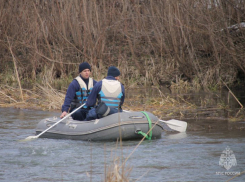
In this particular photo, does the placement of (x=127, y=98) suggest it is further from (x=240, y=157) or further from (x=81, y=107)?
(x=240, y=157)

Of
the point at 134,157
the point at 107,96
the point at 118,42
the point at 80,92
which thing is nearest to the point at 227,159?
the point at 134,157

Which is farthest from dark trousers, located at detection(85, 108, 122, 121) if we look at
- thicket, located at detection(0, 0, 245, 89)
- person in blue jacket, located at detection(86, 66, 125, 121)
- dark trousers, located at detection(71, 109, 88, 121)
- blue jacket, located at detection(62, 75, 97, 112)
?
thicket, located at detection(0, 0, 245, 89)

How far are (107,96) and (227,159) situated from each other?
2.56m

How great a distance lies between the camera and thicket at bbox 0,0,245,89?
59.4 feet

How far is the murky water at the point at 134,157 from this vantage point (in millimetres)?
7113

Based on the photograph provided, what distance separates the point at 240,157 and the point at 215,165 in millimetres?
627

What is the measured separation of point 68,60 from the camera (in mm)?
20953

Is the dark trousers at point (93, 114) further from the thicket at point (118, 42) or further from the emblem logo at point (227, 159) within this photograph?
the thicket at point (118, 42)

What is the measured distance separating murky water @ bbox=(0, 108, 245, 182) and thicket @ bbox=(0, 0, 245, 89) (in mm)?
7537

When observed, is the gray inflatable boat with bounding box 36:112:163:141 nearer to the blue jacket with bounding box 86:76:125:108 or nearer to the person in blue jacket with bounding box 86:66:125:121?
the person in blue jacket with bounding box 86:66:125:121

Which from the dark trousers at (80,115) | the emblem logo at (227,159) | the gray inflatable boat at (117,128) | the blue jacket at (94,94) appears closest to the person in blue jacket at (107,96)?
the blue jacket at (94,94)

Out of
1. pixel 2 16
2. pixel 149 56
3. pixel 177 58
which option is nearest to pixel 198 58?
pixel 177 58

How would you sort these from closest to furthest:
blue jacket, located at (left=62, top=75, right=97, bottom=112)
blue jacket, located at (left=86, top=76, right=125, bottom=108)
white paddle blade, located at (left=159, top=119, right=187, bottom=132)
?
1. blue jacket, located at (left=86, top=76, right=125, bottom=108)
2. blue jacket, located at (left=62, top=75, right=97, bottom=112)
3. white paddle blade, located at (left=159, top=119, right=187, bottom=132)

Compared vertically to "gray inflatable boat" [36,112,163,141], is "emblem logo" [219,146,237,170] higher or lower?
lower
